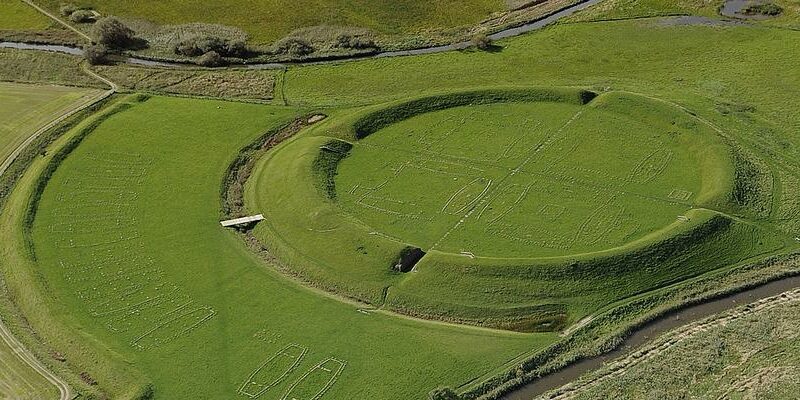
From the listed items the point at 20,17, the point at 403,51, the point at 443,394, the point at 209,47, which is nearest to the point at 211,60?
the point at 209,47

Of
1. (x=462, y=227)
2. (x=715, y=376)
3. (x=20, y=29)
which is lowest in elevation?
(x=715, y=376)

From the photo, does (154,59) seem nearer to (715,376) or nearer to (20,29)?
(20,29)

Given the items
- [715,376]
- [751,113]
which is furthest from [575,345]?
[751,113]

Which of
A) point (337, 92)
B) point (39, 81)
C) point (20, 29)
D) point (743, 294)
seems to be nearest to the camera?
point (743, 294)

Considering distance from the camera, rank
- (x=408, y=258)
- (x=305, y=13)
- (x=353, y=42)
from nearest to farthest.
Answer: (x=408, y=258) → (x=353, y=42) → (x=305, y=13)

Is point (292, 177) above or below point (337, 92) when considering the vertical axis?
below

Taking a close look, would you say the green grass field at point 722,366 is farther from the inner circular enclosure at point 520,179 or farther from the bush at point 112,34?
the bush at point 112,34

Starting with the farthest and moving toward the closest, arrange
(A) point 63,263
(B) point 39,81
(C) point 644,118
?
(B) point 39,81, (C) point 644,118, (A) point 63,263

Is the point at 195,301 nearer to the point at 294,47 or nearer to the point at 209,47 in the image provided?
the point at 294,47
